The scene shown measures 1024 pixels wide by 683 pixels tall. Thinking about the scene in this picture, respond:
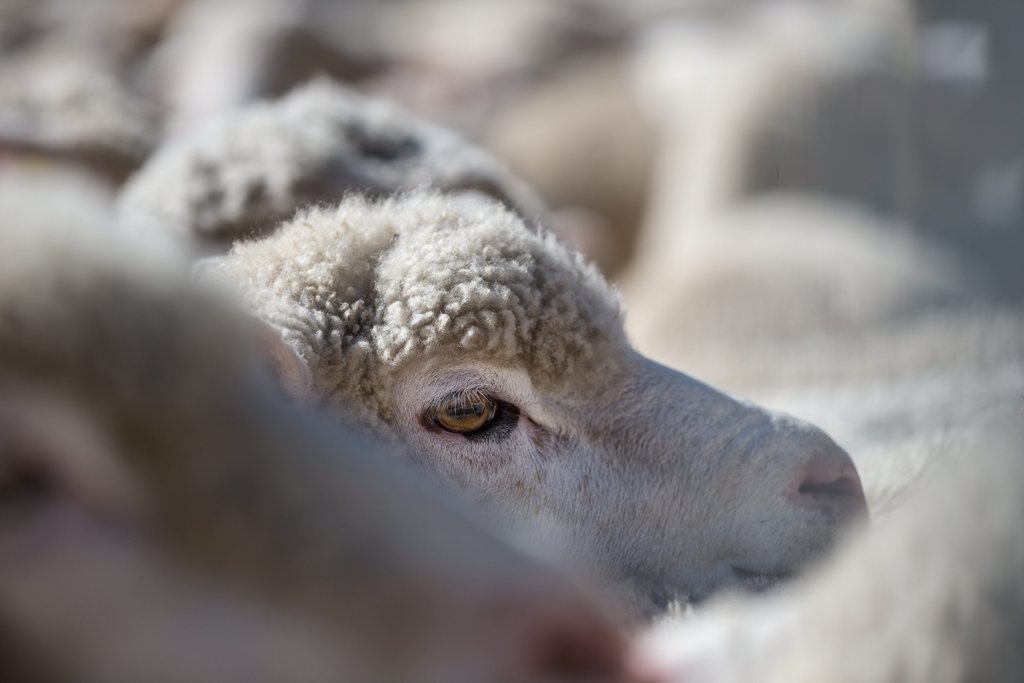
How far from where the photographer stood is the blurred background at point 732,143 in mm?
3451

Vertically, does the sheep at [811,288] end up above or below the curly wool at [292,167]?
above

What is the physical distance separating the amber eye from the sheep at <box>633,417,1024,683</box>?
0.57 m

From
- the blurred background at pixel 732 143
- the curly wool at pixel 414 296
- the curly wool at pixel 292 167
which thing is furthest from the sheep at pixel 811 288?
the curly wool at pixel 292 167

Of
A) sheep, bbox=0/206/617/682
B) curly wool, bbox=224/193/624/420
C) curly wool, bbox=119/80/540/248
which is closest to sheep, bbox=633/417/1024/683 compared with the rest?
sheep, bbox=0/206/617/682

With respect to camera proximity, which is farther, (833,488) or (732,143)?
(732,143)

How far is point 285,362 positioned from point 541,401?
49cm

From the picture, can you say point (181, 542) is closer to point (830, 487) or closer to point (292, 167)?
point (830, 487)

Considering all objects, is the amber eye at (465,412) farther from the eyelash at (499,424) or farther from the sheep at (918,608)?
the sheep at (918,608)

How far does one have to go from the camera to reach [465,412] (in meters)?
2.01

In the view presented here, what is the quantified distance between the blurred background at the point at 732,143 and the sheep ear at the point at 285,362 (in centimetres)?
37

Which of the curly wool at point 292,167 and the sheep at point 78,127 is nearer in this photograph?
the curly wool at point 292,167

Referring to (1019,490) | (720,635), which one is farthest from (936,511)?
Answer: (720,635)

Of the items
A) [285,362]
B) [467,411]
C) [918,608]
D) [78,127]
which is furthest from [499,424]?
[78,127]

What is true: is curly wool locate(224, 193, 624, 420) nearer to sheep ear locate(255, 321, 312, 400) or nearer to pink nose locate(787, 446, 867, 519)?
sheep ear locate(255, 321, 312, 400)
